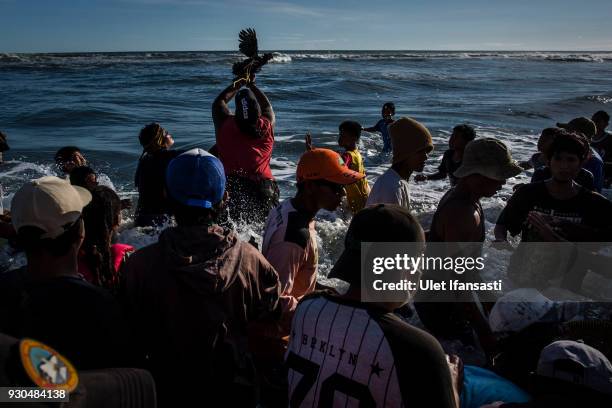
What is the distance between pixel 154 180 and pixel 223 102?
41.8 inches

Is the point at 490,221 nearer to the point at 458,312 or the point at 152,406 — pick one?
the point at 458,312

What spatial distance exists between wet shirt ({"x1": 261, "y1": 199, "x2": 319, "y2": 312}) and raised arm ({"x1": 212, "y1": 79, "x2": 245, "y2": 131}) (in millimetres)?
2550

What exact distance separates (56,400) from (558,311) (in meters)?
2.90

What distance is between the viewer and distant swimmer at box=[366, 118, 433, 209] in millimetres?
3699

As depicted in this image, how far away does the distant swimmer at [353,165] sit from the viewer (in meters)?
5.93

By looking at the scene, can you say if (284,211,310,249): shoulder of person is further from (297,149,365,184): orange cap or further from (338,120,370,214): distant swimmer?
(338,120,370,214): distant swimmer

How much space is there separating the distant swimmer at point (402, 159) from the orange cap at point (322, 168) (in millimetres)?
893

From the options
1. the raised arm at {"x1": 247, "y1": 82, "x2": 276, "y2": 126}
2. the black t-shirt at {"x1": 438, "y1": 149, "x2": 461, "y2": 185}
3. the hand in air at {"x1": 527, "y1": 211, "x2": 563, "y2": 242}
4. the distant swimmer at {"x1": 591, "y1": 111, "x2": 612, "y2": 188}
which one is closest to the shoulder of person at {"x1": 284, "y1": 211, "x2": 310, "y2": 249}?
the hand in air at {"x1": 527, "y1": 211, "x2": 563, "y2": 242}

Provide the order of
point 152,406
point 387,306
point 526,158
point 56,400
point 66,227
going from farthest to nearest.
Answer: point 526,158, point 66,227, point 387,306, point 152,406, point 56,400

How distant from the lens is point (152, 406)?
4.54 ft

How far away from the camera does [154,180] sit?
4.97 metres

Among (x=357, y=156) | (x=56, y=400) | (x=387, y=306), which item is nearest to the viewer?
(x=56, y=400)

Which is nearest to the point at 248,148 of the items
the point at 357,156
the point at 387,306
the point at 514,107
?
the point at 357,156

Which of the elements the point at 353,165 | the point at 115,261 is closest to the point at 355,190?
the point at 353,165
